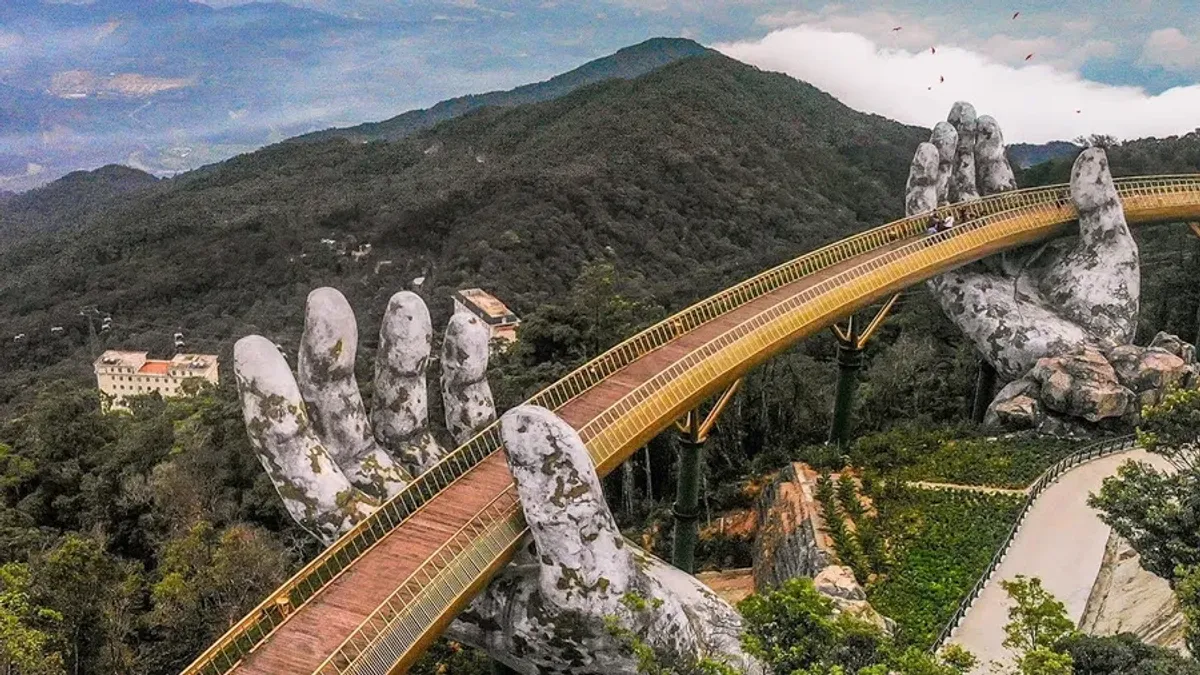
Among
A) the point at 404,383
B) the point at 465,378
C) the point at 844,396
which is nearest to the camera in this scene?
the point at 404,383

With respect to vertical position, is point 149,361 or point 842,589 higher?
point 149,361

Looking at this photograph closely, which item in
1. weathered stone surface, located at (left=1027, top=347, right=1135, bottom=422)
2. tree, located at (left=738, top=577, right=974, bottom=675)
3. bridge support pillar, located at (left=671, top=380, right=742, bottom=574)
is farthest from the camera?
weathered stone surface, located at (left=1027, top=347, right=1135, bottom=422)

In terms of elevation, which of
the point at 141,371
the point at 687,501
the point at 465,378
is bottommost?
the point at 687,501

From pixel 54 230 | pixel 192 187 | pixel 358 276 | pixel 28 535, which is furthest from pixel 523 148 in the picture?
pixel 28 535

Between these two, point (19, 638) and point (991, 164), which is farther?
point (991, 164)

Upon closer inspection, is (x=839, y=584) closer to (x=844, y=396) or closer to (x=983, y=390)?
(x=844, y=396)

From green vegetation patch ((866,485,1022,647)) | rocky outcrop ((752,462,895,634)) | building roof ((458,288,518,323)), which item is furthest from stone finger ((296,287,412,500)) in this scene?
building roof ((458,288,518,323))

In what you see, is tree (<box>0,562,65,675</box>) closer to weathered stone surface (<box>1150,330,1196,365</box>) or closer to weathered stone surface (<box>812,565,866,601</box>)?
weathered stone surface (<box>812,565,866,601</box>)

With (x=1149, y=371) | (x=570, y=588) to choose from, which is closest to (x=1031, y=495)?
(x=1149, y=371)
